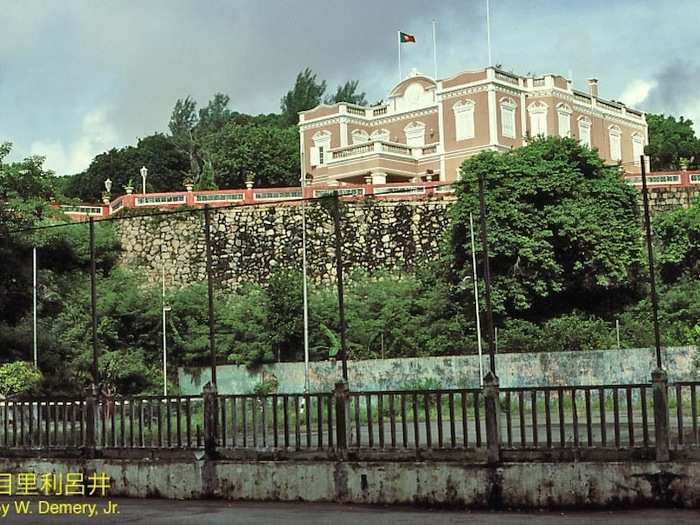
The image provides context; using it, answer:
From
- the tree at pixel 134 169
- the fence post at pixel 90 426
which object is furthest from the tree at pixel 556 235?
the tree at pixel 134 169

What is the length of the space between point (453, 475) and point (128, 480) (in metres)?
3.98

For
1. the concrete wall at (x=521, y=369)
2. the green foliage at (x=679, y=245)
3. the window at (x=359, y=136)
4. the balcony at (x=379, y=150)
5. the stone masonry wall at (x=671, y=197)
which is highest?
the window at (x=359, y=136)

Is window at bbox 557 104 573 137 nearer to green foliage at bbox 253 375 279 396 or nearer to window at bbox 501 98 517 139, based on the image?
window at bbox 501 98 517 139

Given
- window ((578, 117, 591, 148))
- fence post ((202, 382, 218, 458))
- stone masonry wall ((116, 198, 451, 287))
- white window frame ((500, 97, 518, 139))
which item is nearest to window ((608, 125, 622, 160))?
window ((578, 117, 591, 148))

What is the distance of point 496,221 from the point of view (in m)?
31.4

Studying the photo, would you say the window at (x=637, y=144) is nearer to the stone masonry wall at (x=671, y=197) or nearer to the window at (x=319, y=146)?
the stone masonry wall at (x=671, y=197)

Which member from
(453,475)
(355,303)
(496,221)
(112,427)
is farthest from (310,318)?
(453,475)

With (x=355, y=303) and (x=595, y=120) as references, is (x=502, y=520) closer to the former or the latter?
(x=355, y=303)

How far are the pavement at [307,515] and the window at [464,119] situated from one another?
33.6m

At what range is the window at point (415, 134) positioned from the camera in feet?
153

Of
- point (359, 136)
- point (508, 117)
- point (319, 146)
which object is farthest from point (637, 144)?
point (319, 146)

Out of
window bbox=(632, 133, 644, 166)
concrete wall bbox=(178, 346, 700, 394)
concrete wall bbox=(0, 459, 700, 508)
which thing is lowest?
concrete wall bbox=(0, 459, 700, 508)

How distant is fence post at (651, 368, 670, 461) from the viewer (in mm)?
9242

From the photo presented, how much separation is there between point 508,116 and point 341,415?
33964mm
